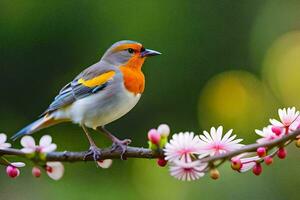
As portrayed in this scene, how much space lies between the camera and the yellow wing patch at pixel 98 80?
9.19 ft

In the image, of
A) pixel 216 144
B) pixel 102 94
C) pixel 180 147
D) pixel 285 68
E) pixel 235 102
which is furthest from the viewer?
pixel 285 68

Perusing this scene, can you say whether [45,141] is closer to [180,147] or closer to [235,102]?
[180,147]

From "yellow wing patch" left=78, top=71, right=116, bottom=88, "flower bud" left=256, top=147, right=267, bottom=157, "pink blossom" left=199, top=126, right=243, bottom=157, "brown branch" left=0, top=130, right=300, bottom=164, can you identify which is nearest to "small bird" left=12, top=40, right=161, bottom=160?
"yellow wing patch" left=78, top=71, right=116, bottom=88

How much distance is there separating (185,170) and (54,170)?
34 centimetres

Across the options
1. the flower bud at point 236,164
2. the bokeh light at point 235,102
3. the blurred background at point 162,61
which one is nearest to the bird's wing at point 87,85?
the flower bud at point 236,164

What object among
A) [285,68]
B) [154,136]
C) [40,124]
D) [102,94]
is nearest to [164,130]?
[154,136]

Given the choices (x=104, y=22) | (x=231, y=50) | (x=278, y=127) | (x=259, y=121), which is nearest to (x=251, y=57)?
(x=231, y=50)

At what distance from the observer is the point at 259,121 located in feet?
19.1

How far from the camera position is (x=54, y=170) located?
5.62 feet

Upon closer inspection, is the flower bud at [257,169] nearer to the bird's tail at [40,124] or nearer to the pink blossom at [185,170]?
the pink blossom at [185,170]

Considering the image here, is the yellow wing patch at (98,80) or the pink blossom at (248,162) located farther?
the yellow wing patch at (98,80)

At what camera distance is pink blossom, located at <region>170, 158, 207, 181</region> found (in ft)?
5.07

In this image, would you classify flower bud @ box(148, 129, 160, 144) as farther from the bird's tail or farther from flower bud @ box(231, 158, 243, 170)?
the bird's tail

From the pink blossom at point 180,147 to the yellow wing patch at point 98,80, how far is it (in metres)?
1.20
